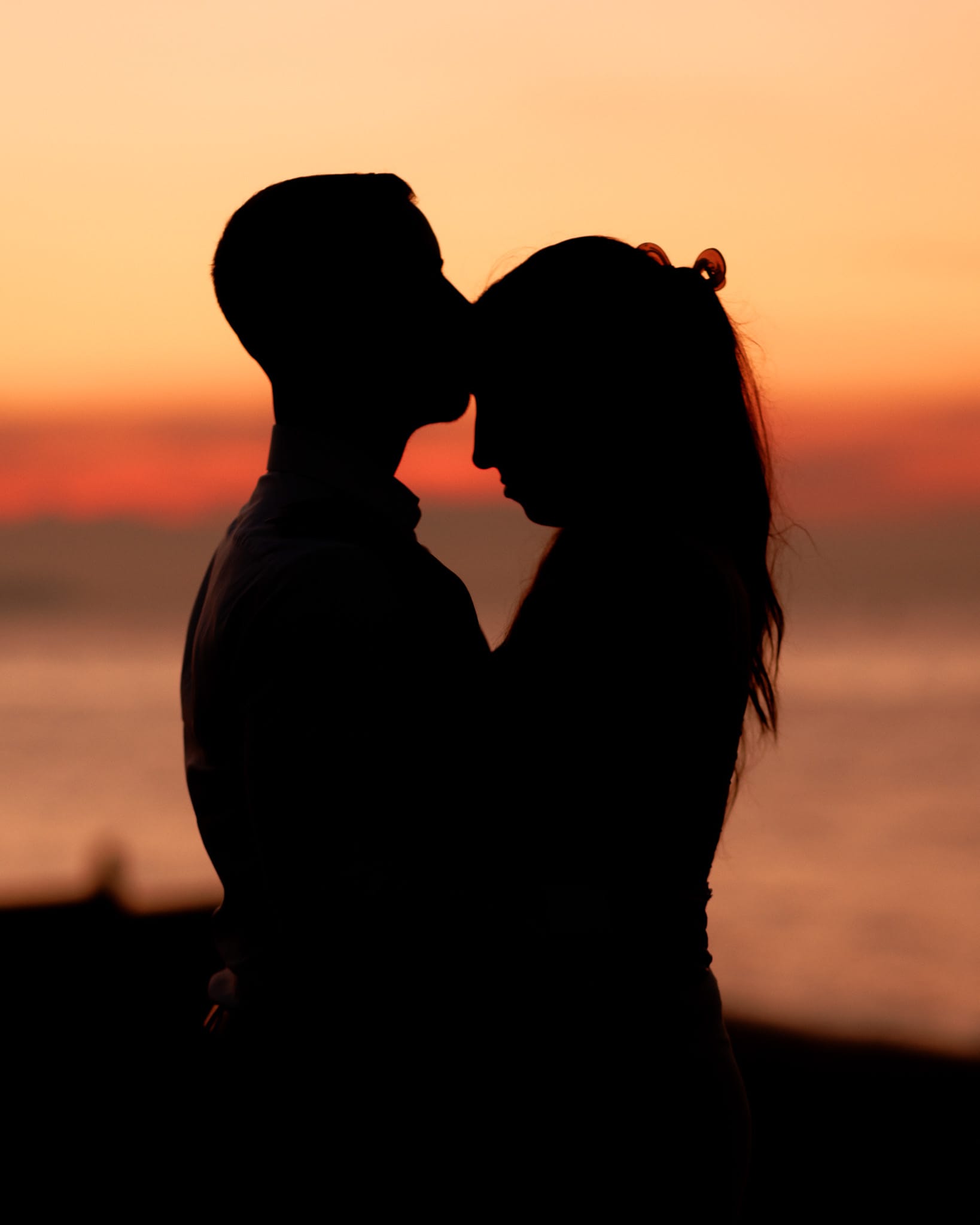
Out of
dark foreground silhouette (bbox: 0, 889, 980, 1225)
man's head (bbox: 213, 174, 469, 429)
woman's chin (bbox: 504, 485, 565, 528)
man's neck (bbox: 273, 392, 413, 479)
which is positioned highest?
man's head (bbox: 213, 174, 469, 429)

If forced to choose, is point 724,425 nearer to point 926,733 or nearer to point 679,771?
point 679,771

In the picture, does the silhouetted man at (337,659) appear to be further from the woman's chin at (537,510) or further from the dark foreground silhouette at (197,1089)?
the dark foreground silhouette at (197,1089)

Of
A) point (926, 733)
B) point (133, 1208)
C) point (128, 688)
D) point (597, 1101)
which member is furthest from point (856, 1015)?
point (128, 688)

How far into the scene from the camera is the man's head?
2150 millimetres

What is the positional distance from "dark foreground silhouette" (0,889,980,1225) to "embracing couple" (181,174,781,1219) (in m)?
2.80

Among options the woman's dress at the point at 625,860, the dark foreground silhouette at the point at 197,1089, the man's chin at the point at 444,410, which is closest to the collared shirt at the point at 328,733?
the woman's dress at the point at 625,860

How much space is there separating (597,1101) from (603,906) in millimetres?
297

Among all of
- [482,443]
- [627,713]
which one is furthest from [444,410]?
[627,713]

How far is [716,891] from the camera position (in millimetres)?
17297

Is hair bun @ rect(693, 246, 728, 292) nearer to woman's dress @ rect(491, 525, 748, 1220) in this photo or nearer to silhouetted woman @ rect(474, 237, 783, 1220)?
silhouetted woman @ rect(474, 237, 783, 1220)

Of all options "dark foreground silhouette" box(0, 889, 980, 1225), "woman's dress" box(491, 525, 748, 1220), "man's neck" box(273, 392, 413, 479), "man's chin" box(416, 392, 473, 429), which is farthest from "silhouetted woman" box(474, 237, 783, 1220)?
"dark foreground silhouette" box(0, 889, 980, 1225)

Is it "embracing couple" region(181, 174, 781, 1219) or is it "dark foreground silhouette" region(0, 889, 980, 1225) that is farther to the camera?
"dark foreground silhouette" region(0, 889, 980, 1225)

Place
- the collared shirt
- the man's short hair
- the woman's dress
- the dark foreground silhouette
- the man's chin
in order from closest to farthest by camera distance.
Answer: the collared shirt → the woman's dress → the man's short hair → the man's chin → the dark foreground silhouette

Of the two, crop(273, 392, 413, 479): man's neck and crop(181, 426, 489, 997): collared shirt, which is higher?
crop(273, 392, 413, 479): man's neck
